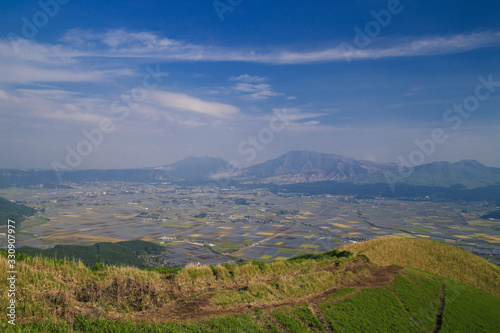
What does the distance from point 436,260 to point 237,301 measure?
21.4 m

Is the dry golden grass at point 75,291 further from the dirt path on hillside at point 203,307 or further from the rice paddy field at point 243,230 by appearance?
the rice paddy field at point 243,230

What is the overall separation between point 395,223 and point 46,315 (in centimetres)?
12053

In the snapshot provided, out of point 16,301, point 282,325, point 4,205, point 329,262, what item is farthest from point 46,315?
point 4,205

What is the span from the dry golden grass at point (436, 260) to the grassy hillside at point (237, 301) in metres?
4.89

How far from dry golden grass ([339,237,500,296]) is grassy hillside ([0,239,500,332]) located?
489 centimetres

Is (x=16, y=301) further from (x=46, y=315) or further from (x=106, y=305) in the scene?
(x=106, y=305)

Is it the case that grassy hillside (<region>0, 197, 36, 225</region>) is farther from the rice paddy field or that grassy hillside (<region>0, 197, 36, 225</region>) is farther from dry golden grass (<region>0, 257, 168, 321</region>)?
dry golden grass (<region>0, 257, 168, 321</region>)

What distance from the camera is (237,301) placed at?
11.1 meters

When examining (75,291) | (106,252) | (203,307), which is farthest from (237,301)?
(106,252)

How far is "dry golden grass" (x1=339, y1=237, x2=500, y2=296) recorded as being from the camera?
2122 centimetres

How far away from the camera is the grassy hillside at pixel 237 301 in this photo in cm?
871

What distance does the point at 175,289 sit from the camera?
11.9m

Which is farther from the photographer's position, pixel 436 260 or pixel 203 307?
pixel 436 260

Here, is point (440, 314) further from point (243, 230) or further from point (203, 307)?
point (243, 230)
